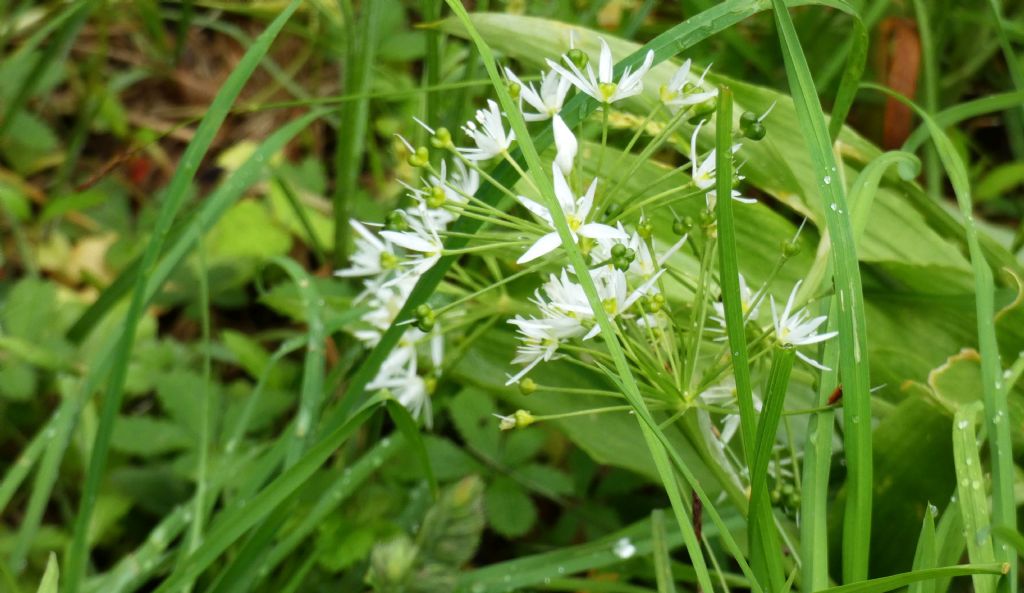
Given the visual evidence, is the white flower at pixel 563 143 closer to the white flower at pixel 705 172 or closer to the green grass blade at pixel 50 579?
the white flower at pixel 705 172

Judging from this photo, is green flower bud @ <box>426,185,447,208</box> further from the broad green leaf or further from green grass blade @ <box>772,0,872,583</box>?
the broad green leaf

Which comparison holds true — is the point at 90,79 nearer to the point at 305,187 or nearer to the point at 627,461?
the point at 305,187

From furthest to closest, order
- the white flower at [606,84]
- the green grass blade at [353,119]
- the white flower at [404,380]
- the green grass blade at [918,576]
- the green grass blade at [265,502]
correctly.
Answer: the green grass blade at [353,119]
the white flower at [404,380]
the green grass blade at [265,502]
the white flower at [606,84]
the green grass blade at [918,576]

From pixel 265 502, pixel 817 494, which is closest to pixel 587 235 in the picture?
pixel 817 494

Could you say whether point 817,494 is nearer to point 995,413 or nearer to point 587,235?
point 995,413

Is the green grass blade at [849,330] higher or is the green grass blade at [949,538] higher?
the green grass blade at [849,330]

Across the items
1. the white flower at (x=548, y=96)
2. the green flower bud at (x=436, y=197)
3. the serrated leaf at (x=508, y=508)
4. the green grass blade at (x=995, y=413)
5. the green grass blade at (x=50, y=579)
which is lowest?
the serrated leaf at (x=508, y=508)

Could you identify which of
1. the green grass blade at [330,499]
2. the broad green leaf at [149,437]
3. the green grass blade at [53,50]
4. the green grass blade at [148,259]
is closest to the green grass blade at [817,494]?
the green grass blade at [330,499]
